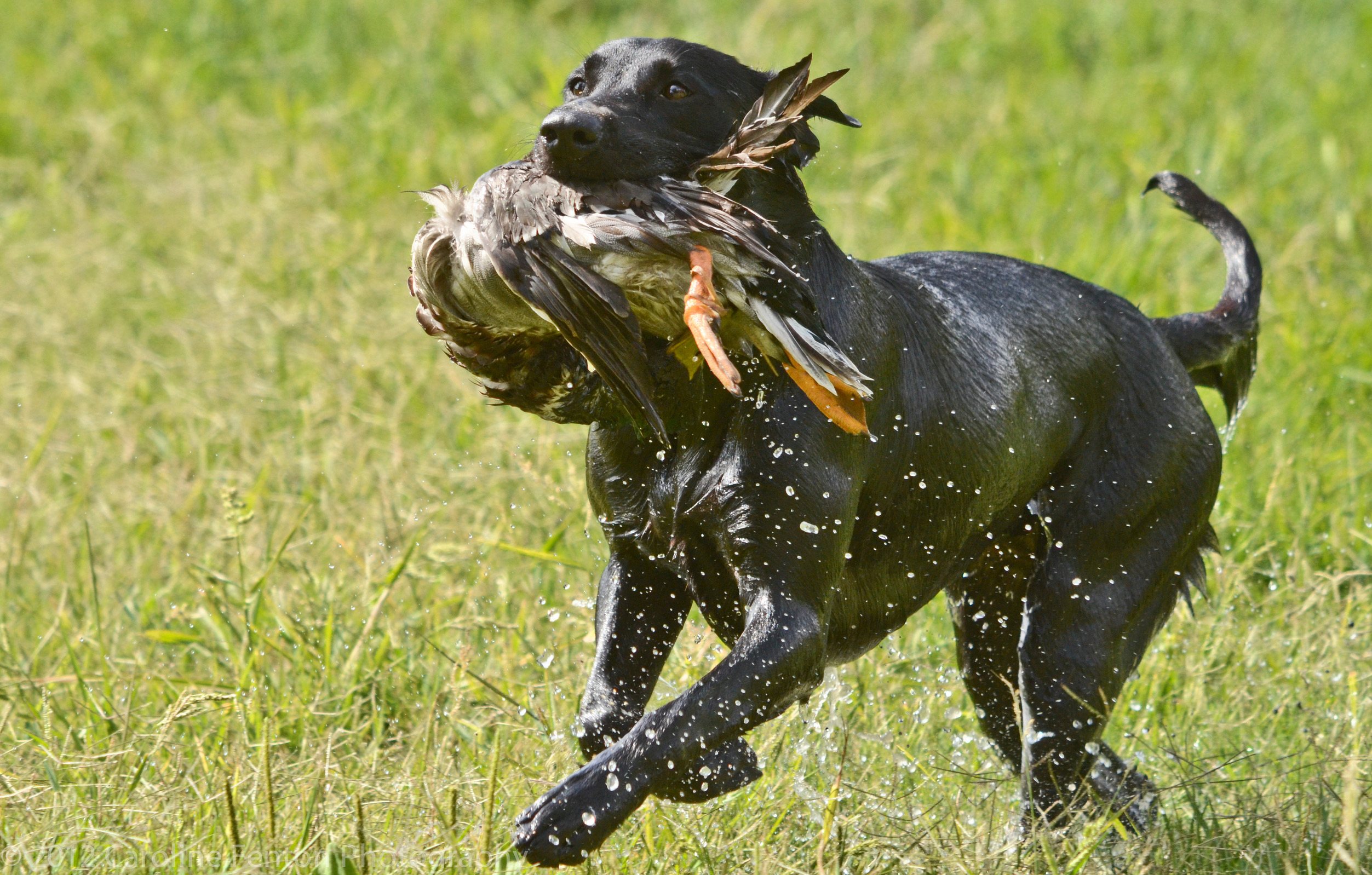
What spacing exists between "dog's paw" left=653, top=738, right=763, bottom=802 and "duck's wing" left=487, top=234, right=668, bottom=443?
2.05 feet

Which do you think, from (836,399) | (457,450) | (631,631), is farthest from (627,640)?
(457,450)

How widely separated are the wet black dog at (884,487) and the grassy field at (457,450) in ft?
0.87

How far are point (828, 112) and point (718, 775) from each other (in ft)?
3.85

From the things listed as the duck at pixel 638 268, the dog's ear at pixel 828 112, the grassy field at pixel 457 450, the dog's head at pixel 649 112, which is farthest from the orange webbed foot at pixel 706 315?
the grassy field at pixel 457 450

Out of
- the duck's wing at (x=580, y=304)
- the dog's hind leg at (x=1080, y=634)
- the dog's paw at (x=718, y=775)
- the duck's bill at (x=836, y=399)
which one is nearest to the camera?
the duck's wing at (x=580, y=304)

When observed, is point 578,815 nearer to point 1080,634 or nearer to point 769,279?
point 769,279

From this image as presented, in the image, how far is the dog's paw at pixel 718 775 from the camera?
2941 millimetres

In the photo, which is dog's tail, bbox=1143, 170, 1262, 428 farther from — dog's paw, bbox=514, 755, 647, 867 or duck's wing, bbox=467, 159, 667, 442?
dog's paw, bbox=514, 755, 647, 867

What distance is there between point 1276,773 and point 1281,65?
19.7 feet

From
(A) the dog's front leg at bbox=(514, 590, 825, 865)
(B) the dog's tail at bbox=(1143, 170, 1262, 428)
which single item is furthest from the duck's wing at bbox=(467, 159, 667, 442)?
(B) the dog's tail at bbox=(1143, 170, 1262, 428)

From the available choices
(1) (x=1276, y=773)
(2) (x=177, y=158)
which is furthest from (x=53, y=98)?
(1) (x=1276, y=773)

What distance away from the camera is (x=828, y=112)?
3.02 m

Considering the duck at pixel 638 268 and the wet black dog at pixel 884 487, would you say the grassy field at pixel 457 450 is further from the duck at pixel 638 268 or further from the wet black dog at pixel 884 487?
the duck at pixel 638 268

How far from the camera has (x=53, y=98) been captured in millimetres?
8289
